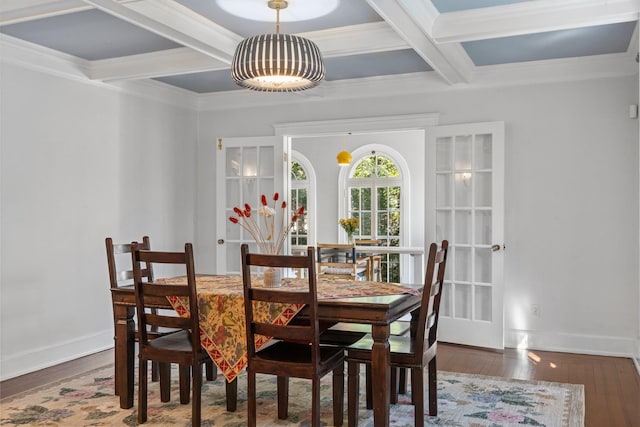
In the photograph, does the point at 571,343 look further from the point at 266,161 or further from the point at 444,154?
the point at 266,161

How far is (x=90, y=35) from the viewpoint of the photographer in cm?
454

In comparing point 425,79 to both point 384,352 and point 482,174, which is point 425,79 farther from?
point 384,352

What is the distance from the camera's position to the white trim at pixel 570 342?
510 centimetres

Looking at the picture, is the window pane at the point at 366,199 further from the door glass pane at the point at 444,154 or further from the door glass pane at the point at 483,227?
the door glass pane at the point at 483,227

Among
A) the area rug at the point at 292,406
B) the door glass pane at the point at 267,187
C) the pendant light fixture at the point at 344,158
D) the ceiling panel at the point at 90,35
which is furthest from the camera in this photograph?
the pendant light fixture at the point at 344,158

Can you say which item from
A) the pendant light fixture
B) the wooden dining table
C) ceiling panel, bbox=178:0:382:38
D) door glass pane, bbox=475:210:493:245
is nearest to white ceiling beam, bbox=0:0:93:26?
ceiling panel, bbox=178:0:382:38

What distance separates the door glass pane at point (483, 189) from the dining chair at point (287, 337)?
Result: 112 inches

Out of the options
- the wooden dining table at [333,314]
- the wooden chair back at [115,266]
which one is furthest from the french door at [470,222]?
the wooden chair back at [115,266]

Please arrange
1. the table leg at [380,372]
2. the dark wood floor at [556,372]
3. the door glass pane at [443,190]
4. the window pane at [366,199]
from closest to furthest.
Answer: the table leg at [380,372], the dark wood floor at [556,372], the door glass pane at [443,190], the window pane at [366,199]

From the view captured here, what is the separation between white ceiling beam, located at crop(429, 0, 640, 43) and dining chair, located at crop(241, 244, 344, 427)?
2155mm

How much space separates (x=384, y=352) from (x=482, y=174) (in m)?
3.01

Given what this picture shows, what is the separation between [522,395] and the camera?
3967 mm

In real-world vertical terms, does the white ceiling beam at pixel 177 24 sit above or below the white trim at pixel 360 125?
above

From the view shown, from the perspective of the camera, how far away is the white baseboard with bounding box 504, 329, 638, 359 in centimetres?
509
